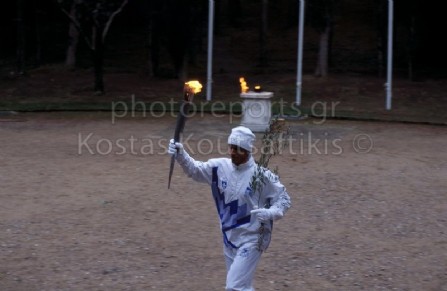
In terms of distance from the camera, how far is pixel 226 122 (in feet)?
65.1


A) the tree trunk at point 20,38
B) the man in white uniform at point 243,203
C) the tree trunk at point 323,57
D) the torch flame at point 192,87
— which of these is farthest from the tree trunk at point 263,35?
the man in white uniform at point 243,203

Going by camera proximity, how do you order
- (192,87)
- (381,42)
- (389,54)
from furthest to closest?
(381,42) → (389,54) → (192,87)

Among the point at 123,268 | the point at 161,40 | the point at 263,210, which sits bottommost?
A: the point at 123,268

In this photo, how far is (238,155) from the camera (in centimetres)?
622

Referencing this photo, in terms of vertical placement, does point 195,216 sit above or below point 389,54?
below

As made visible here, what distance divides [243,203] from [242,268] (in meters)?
0.50

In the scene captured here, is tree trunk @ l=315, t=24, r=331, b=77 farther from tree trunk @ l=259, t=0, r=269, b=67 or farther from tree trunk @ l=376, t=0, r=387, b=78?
tree trunk @ l=259, t=0, r=269, b=67

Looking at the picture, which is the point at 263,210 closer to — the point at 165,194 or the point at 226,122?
the point at 165,194

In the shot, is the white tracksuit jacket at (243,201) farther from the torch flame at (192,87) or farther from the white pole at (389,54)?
the white pole at (389,54)

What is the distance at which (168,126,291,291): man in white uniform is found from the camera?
6.15 meters

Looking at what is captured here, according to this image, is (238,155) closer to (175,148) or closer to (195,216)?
(175,148)

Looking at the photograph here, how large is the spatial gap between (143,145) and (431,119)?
8106 mm

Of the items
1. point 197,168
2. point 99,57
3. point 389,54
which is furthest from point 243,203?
point 99,57

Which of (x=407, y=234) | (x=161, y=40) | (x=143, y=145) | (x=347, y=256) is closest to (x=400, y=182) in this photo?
(x=407, y=234)
